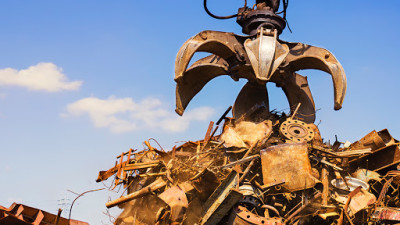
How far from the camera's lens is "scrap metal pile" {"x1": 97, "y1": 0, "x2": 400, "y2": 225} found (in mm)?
14227

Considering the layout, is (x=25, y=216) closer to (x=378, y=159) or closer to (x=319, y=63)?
(x=319, y=63)

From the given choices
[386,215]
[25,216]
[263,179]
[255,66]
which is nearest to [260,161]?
[263,179]

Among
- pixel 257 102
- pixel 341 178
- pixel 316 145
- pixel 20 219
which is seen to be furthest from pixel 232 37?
pixel 20 219

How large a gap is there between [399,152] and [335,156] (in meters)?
2.38

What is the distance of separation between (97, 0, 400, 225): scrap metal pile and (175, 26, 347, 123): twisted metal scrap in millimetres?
29

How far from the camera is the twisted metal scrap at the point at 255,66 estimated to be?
16250 millimetres

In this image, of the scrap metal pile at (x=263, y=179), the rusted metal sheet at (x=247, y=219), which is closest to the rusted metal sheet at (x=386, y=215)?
the scrap metal pile at (x=263, y=179)

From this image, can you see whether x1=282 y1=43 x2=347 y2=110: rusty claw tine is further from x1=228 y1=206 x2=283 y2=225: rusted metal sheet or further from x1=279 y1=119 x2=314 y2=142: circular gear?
x1=228 y1=206 x2=283 y2=225: rusted metal sheet

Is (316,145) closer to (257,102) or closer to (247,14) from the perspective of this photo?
(257,102)

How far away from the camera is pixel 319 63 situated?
17156 millimetres

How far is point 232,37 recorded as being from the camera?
55.6 ft

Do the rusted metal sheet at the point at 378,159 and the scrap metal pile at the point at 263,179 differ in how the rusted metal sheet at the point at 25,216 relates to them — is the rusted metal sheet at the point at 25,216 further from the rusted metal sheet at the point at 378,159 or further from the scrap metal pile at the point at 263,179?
the rusted metal sheet at the point at 378,159

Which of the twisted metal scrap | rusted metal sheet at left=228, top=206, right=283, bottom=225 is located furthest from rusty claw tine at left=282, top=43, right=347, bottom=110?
rusted metal sheet at left=228, top=206, right=283, bottom=225

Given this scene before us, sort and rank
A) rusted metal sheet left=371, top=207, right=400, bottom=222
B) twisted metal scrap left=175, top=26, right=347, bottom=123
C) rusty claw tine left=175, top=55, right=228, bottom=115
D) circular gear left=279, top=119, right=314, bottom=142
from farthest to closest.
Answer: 1. rusty claw tine left=175, top=55, right=228, bottom=115
2. twisted metal scrap left=175, top=26, right=347, bottom=123
3. circular gear left=279, top=119, right=314, bottom=142
4. rusted metal sheet left=371, top=207, right=400, bottom=222
